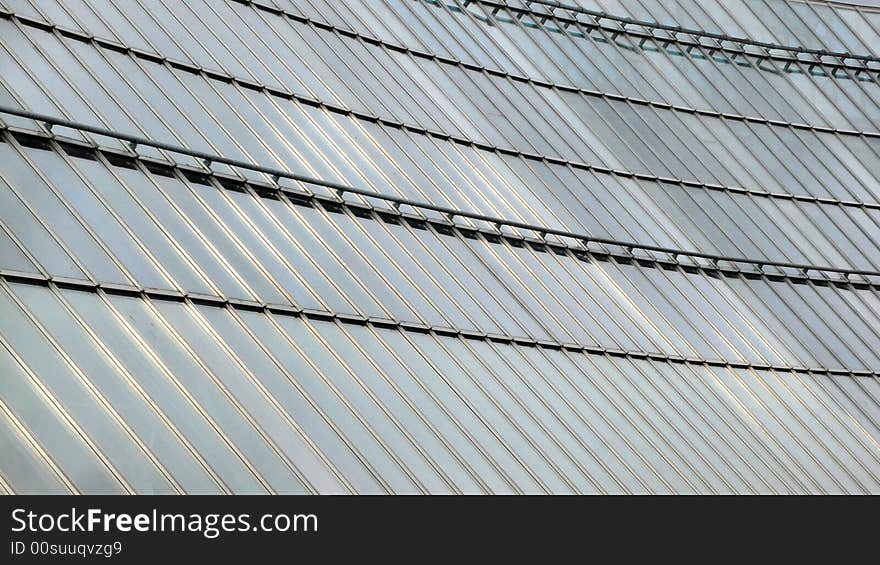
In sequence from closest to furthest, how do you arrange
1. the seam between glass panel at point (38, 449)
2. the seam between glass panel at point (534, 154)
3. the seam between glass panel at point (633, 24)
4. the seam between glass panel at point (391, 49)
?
the seam between glass panel at point (38, 449), the seam between glass panel at point (391, 49), the seam between glass panel at point (534, 154), the seam between glass panel at point (633, 24)

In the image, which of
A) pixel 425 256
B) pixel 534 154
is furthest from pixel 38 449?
pixel 534 154

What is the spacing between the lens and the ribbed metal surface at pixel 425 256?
22969mm

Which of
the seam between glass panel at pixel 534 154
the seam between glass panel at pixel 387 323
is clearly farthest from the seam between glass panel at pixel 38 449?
the seam between glass panel at pixel 534 154

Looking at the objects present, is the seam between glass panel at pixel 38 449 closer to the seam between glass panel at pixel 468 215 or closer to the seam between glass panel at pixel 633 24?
the seam between glass panel at pixel 468 215

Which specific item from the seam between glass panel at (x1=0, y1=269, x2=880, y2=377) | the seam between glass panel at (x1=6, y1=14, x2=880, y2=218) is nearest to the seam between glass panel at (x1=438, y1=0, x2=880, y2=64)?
the seam between glass panel at (x1=6, y1=14, x2=880, y2=218)

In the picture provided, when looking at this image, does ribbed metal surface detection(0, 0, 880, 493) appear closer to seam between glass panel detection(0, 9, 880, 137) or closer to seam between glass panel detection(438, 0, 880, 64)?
seam between glass panel detection(0, 9, 880, 137)

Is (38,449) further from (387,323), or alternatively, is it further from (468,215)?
(468,215)

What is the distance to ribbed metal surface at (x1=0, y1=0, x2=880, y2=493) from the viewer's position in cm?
2297

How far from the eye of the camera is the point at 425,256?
3072 cm
